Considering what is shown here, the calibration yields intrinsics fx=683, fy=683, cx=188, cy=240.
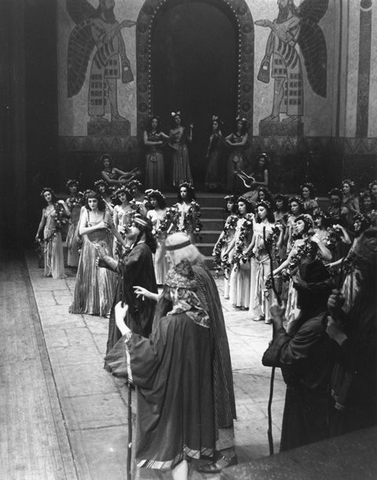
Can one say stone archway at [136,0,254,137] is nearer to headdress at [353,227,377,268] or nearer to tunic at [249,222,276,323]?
tunic at [249,222,276,323]

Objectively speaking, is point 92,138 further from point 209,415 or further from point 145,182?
point 209,415

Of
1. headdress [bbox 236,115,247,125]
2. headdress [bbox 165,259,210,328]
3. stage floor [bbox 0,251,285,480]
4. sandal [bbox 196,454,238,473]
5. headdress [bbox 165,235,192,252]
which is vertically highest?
headdress [bbox 236,115,247,125]

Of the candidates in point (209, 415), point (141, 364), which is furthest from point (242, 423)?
point (141, 364)

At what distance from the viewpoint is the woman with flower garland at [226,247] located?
1149 cm

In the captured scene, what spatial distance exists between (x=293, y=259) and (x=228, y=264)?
202cm

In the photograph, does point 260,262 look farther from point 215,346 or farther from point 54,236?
point 215,346

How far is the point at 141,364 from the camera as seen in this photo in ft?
16.4

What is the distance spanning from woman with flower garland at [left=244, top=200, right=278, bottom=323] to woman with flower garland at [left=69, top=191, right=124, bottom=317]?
223 cm

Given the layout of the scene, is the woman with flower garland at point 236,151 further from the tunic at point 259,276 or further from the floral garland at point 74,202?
the tunic at point 259,276

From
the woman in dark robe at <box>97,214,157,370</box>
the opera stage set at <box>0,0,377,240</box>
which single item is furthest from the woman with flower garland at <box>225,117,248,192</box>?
the woman in dark robe at <box>97,214,157,370</box>

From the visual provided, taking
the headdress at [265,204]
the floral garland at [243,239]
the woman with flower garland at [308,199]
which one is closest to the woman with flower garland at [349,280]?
the headdress at [265,204]

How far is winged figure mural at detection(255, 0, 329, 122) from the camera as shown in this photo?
17.2 meters

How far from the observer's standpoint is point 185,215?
12258 millimetres

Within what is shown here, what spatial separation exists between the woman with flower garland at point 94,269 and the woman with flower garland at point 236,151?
6.68 meters
